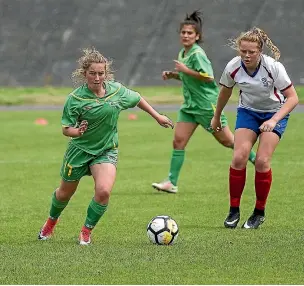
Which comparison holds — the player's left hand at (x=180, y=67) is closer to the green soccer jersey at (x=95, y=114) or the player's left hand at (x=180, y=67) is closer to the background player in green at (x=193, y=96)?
the background player in green at (x=193, y=96)

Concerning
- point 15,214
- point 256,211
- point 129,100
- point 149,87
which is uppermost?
point 129,100

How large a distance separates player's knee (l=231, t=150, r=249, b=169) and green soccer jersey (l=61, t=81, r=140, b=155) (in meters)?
1.31

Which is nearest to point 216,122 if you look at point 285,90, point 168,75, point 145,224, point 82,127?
point 285,90

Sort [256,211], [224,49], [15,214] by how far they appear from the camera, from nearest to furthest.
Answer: [256,211] < [15,214] < [224,49]

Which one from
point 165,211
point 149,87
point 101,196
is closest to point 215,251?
point 101,196

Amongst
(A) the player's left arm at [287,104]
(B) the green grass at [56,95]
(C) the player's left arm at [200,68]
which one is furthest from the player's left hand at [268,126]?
(B) the green grass at [56,95]

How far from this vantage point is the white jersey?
362 inches

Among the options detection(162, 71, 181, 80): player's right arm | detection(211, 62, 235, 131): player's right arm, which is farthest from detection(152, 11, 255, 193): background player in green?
detection(211, 62, 235, 131): player's right arm

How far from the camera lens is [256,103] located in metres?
9.45

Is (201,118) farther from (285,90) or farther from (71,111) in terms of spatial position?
(71,111)

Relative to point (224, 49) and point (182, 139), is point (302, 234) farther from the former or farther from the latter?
point (224, 49)

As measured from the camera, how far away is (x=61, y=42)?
108 feet

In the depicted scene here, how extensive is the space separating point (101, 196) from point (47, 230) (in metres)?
0.77

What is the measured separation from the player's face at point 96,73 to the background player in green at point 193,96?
12.2 feet
